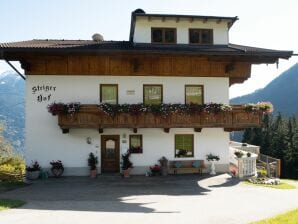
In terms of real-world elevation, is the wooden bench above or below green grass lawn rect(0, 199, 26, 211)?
above

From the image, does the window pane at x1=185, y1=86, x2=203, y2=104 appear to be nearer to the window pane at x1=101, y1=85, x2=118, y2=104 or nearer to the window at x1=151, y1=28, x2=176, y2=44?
the window at x1=151, y1=28, x2=176, y2=44

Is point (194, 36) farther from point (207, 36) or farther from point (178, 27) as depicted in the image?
point (178, 27)

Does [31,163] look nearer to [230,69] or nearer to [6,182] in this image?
[6,182]

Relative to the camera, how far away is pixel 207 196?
1767cm

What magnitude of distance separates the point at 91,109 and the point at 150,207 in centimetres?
827

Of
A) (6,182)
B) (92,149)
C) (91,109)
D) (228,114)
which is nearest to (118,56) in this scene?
(91,109)

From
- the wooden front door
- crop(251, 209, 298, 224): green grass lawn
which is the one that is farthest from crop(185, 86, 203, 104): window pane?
crop(251, 209, 298, 224): green grass lawn

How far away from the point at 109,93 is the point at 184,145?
5.33m

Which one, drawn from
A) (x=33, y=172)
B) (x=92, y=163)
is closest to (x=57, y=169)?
(x=33, y=172)

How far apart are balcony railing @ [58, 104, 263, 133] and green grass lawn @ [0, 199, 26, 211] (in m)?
6.61

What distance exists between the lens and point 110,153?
2377 centimetres

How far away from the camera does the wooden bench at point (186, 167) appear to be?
23891 mm

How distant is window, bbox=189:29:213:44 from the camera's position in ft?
83.3

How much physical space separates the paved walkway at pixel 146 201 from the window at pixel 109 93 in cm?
437
